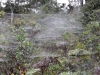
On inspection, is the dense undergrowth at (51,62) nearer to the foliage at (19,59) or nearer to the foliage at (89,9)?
the foliage at (19,59)

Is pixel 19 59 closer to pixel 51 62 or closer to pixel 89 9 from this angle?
pixel 51 62

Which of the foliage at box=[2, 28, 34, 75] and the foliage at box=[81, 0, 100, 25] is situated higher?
the foliage at box=[81, 0, 100, 25]

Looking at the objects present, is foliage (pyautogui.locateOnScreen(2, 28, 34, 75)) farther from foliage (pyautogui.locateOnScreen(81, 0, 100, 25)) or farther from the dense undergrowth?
foliage (pyautogui.locateOnScreen(81, 0, 100, 25))

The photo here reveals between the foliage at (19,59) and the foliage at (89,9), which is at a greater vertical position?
the foliage at (89,9)

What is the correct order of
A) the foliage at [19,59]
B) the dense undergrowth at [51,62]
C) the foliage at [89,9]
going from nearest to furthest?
the dense undergrowth at [51,62]
the foliage at [19,59]
the foliage at [89,9]

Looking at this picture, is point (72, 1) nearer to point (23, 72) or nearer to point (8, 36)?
point (8, 36)

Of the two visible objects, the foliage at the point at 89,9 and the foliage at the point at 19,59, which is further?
the foliage at the point at 89,9

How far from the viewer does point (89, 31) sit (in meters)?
8.45

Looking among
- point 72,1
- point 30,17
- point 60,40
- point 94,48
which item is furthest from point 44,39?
point 72,1

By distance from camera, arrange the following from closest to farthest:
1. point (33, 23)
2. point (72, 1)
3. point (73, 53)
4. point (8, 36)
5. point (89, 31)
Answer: point (73, 53)
point (89, 31)
point (8, 36)
point (33, 23)
point (72, 1)

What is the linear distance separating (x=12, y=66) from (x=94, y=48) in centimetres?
246

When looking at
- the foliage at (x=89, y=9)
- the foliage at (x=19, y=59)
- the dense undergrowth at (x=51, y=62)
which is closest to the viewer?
the dense undergrowth at (x=51, y=62)

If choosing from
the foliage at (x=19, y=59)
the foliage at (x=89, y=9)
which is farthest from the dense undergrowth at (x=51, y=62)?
the foliage at (x=89, y=9)

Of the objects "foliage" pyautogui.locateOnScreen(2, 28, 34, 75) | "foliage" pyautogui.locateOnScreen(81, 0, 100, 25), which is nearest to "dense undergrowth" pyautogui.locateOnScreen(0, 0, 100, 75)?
"foliage" pyautogui.locateOnScreen(2, 28, 34, 75)
